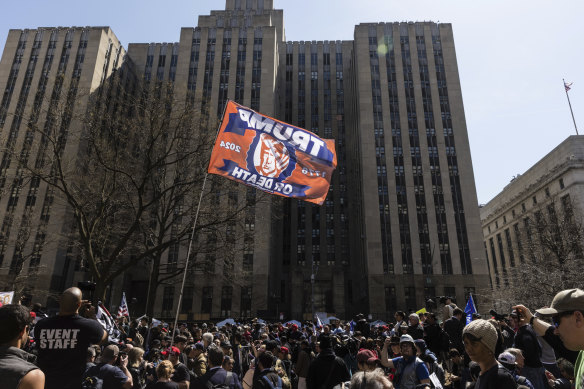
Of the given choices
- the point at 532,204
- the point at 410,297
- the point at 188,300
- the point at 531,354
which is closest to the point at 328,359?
the point at 531,354

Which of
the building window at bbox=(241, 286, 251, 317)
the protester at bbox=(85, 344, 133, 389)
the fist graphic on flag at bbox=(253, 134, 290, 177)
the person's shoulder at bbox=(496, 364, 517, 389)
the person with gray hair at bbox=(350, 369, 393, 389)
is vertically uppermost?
the fist graphic on flag at bbox=(253, 134, 290, 177)

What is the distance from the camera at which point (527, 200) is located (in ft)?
274

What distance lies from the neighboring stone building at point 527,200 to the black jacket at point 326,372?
44.8 meters

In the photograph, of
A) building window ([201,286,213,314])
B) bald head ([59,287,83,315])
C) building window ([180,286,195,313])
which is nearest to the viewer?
bald head ([59,287,83,315])

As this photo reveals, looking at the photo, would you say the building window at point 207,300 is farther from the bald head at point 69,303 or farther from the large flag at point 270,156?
the bald head at point 69,303

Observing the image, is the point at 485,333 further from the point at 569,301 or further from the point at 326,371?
the point at 326,371

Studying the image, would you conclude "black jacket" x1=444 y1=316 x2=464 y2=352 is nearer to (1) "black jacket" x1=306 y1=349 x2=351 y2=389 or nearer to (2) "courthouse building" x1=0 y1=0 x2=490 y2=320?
(1) "black jacket" x1=306 y1=349 x2=351 y2=389

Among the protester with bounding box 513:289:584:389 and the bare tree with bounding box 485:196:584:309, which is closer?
the protester with bounding box 513:289:584:389

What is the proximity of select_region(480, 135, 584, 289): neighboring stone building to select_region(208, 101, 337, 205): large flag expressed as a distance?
39.7 metres

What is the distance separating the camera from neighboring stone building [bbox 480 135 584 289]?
6506 cm

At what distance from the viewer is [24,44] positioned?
2776 inches

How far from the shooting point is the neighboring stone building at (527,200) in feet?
213

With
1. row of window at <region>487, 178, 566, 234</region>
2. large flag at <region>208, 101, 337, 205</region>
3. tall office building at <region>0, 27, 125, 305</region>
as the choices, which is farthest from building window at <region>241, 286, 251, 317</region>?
row of window at <region>487, 178, 566, 234</region>

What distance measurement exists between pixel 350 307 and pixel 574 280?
49.8 m
